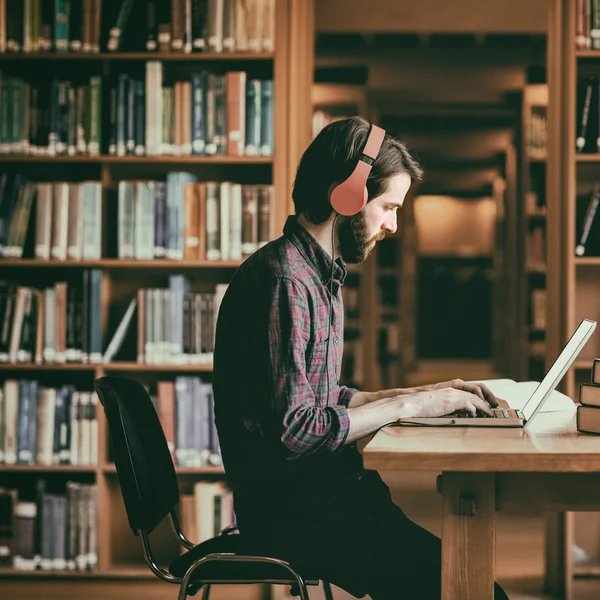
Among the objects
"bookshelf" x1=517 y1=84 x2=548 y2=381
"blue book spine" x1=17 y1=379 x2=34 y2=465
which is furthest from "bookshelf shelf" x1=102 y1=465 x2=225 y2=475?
"bookshelf" x1=517 y1=84 x2=548 y2=381

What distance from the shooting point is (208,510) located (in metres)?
2.90

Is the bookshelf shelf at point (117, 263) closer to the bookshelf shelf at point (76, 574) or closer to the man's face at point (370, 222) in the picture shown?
the bookshelf shelf at point (76, 574)

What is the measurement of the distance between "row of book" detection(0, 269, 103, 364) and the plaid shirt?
1456 mm

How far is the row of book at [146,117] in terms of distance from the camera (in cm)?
291

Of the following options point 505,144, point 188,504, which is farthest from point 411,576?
point 505,144

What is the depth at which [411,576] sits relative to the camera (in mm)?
1447

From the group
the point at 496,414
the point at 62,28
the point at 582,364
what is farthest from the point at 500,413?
the point at 62,28

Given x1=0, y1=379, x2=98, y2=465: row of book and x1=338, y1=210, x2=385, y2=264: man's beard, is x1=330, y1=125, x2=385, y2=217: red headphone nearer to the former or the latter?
x1=338, y1=210, x2=385, y2=264: man's beard

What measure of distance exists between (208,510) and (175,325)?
629 mm

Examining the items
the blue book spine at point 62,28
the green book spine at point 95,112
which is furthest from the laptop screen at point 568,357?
the blue book spine at point 62,28

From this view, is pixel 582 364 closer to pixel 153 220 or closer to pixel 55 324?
pixel 153 220

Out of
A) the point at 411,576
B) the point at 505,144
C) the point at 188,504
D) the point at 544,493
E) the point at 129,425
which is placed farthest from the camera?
the point at 505,144

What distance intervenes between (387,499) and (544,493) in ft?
1.61

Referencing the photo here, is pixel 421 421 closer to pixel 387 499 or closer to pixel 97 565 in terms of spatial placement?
pixel 387 499
